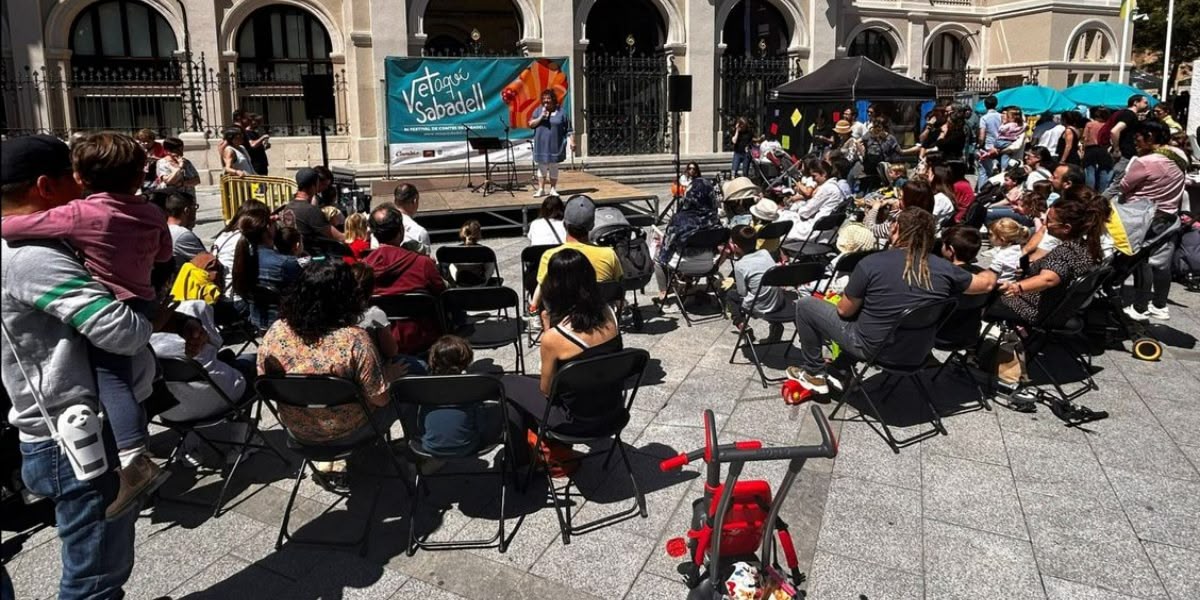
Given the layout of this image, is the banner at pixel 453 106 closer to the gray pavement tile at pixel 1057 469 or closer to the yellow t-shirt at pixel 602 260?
the yellow t-shirt at pixel 602 260

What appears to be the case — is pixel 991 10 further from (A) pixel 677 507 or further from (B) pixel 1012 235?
(A) pixel 677 507

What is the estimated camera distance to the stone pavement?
3.49 metres

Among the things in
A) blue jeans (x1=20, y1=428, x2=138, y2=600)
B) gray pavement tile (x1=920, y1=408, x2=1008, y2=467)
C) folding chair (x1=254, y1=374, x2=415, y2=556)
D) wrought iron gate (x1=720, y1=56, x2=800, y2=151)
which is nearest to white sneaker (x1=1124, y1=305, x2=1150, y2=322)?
gray pavement tile (x1=920, y1=408, x2=1008, y2=467)

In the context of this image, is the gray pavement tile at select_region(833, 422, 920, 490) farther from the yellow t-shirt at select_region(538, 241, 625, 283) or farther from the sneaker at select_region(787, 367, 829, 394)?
the yellow t-shirt at select_region(538, 241, 625, 283)

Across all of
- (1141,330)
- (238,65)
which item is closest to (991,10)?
(238,65)

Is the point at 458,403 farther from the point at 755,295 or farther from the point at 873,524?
the point at 755,295

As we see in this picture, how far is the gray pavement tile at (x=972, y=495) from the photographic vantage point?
3943 mm

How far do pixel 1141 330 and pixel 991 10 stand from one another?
28678 mm

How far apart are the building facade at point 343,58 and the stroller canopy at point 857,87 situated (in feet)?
26.2

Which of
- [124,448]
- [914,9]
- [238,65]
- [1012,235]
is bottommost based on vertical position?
[124,448]

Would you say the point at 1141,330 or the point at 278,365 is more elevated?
the point at 278,365

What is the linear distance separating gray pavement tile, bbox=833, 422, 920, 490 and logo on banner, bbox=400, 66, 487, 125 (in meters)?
14.2

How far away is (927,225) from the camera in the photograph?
4738 mm

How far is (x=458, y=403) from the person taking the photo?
3.61 m
